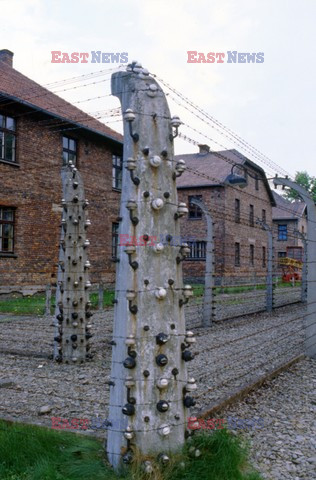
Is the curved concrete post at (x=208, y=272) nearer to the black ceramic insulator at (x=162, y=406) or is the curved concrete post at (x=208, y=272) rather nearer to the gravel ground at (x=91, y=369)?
the gravel ground at (x=91, y=369)

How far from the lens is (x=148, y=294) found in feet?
11.1

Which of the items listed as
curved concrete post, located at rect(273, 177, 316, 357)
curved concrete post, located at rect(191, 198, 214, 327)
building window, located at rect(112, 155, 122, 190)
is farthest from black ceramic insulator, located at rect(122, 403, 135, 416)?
building window, located at rect(112, 155, 122, 190)

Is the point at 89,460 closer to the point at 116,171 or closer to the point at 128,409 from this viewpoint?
the point at 128,409

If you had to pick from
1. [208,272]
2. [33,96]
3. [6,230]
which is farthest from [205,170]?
[208,272]

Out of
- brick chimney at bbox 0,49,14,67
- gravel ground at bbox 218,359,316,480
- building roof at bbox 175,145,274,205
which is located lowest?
gravel ground at bbox 218,359,316,480

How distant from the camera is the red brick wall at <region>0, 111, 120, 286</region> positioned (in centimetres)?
1803

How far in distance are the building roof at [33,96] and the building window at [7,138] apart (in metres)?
0.97

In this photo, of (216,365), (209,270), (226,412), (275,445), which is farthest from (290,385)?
(209,270)

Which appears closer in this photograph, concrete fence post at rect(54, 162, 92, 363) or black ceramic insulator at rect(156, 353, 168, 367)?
black ceramic insulator at rect(156, 353, 168, 367)

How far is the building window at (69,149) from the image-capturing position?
68.5 feet

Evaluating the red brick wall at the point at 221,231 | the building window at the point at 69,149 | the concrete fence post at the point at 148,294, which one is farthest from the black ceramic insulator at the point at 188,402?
the red brick wall at the point at 221,231

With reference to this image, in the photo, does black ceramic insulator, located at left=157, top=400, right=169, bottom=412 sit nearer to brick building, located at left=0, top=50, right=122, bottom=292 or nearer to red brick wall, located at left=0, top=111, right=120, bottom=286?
brick building, located at left=0, top=50, right=122, bottom=292

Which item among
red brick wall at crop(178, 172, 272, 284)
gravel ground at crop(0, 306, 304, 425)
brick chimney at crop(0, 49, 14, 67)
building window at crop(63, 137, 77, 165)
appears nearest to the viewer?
gravel ground at crop(0, 306, 304, 425)

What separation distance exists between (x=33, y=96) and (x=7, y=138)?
2610mm
